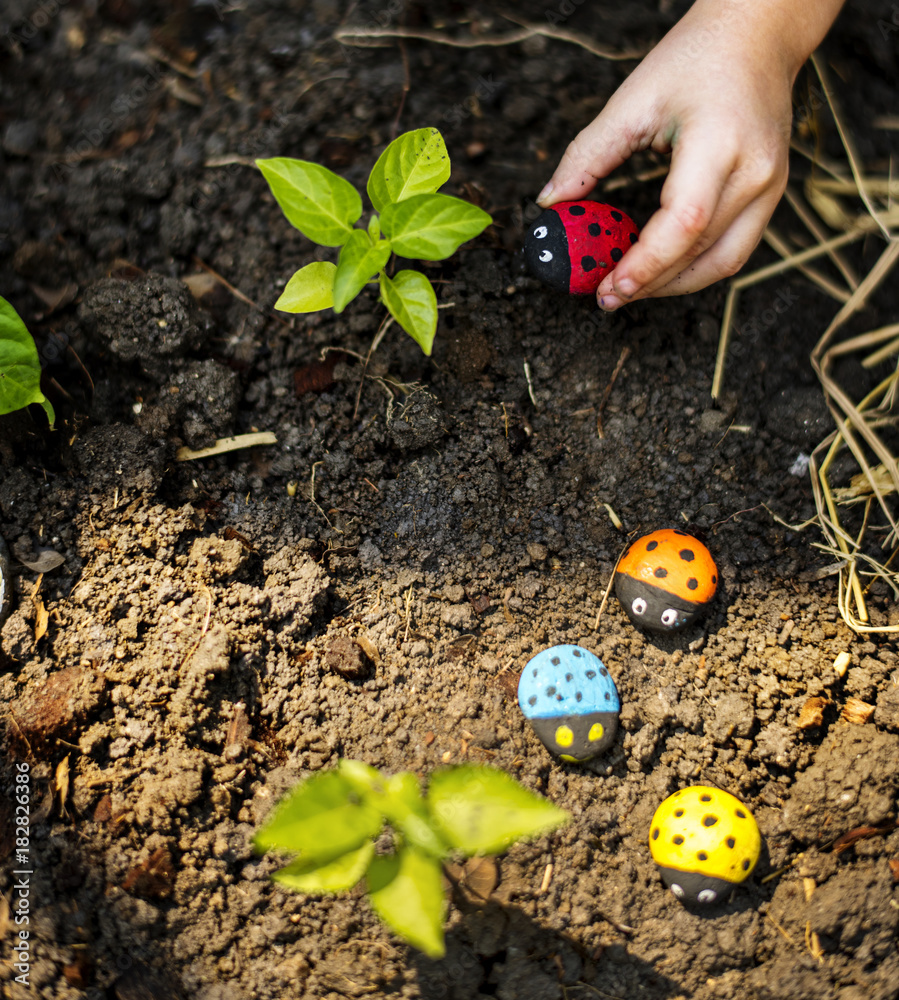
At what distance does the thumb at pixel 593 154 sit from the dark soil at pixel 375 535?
Answer: 273mm

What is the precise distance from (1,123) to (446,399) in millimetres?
2055

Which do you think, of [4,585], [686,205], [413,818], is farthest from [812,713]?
[4,585]

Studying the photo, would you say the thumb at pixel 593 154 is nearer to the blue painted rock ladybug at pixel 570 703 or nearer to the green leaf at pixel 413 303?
the green leaf at pixel 413 303

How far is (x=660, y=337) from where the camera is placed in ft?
8.44

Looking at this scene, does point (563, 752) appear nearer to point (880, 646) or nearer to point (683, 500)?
point (683, 500)

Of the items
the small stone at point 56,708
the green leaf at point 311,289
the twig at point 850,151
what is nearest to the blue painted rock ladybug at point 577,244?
the green leaf at point 311,289

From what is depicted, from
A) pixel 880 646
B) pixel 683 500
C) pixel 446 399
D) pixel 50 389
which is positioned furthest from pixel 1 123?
pixel 880 646

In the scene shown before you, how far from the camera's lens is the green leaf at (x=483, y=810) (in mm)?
1515

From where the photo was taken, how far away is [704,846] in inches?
74.3

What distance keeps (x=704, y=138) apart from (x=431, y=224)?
0.84 metres

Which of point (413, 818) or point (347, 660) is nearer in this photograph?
point (413, 818)

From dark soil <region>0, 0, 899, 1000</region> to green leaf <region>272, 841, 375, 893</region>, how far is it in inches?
17.1

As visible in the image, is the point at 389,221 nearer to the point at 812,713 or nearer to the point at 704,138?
the point at 704,138

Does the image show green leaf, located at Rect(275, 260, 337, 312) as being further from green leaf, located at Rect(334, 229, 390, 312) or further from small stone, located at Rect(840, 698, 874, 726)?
small stone, located at Rect(840, 698, 874, 726)
